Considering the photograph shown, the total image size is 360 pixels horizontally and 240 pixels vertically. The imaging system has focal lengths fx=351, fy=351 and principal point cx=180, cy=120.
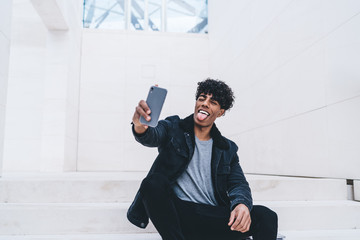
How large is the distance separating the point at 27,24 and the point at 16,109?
1.32 metres

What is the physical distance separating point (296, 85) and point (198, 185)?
1.97 m

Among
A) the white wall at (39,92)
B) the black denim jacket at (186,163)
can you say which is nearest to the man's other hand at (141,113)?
the black denim jacket at (186,163)

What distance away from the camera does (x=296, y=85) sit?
3.25 meters

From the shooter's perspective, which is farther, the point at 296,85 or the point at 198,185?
the point at 296,85

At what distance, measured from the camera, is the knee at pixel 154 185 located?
143 centimetres

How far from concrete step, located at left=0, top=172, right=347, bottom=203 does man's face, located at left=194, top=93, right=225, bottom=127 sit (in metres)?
0.95

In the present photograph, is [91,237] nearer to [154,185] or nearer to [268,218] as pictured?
[154,185]

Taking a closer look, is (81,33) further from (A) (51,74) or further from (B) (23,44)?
(A) (51,74)

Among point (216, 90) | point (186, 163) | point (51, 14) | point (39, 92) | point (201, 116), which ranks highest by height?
point (51, 14)

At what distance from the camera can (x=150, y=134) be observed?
149 cm

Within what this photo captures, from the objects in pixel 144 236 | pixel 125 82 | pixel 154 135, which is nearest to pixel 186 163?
pixel 154 135

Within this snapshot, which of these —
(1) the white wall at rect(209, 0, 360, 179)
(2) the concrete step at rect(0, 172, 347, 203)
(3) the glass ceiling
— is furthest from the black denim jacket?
(3) the glass ceiling

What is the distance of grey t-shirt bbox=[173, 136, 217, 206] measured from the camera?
64.5 inches

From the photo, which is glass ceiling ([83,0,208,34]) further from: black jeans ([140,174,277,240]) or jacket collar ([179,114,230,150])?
black jeans ([140,174,277,240])
